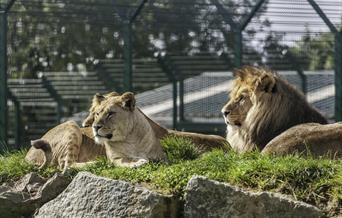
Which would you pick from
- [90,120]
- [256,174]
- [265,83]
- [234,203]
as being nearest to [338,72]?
[265,83]

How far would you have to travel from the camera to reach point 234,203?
215 inches

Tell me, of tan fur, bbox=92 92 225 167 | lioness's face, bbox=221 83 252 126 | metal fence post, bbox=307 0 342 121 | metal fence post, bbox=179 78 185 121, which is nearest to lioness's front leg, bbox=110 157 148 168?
tan fur, bbox=92 92 225 167

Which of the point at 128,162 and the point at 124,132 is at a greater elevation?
the point at 124,132

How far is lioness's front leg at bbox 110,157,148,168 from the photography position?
21.8ft

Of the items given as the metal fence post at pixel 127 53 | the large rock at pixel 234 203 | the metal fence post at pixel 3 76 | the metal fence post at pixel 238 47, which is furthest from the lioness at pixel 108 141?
the metal fence post at pixel 238 47

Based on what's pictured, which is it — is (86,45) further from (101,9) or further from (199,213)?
(199,213)

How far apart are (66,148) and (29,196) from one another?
104 centimetres

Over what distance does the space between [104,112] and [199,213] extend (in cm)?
190

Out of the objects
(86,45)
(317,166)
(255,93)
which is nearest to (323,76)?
(86,45)

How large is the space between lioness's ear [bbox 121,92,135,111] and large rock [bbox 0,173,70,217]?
3.37 feet

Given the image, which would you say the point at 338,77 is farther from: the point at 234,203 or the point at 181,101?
the point at 234,203

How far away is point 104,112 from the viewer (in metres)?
7.23

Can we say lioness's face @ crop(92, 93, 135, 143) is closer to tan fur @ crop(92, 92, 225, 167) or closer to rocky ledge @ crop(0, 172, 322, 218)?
tan fur @ crop(92, 92, 225, 167)

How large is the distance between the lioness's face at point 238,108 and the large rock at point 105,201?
1712 mm
